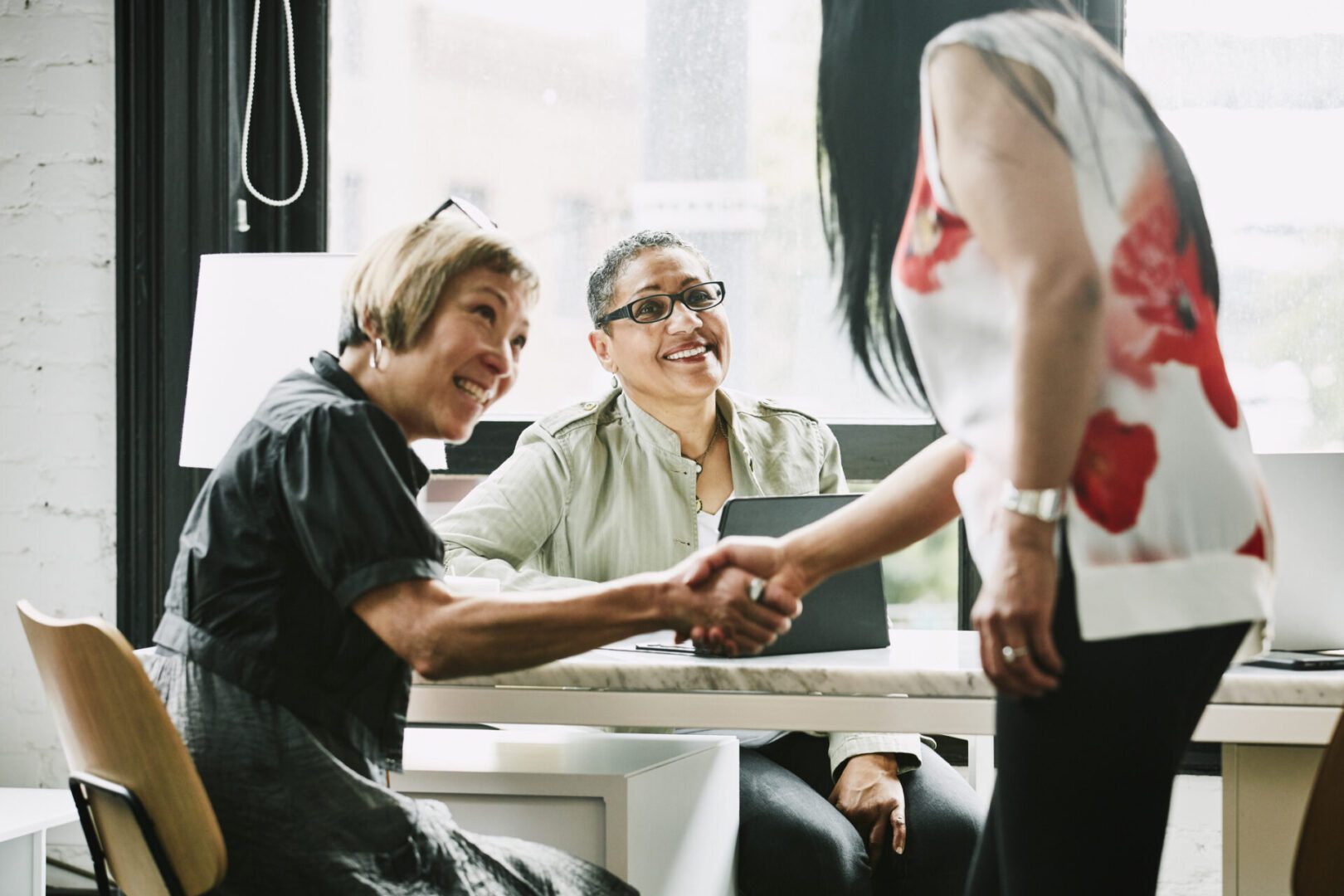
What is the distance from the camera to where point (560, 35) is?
2.71 metres

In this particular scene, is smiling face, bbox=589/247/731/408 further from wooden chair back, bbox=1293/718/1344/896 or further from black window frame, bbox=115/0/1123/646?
wooden chair back, bbox=1293/718/1344/896

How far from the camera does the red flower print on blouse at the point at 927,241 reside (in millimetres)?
895

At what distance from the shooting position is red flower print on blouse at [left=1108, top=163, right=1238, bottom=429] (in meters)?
0.83

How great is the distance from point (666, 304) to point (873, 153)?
74 centimetres

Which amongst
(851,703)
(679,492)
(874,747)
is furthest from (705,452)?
(851,703)

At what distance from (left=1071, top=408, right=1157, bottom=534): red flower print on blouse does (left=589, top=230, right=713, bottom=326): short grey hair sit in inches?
54.4

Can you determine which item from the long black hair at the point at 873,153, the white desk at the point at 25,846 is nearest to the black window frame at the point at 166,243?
the long black hair at the point at 873,153

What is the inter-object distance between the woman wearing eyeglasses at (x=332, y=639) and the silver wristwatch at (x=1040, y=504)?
0.45m

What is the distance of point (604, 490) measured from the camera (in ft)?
6.90

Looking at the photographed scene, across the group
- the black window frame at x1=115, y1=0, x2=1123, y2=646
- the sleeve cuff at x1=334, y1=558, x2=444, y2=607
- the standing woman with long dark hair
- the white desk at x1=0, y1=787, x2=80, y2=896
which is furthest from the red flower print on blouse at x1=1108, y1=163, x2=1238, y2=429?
the white desk at x1=0, y1=787, x2=80, y2=896

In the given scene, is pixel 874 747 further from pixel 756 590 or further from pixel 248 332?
pixel 248 332

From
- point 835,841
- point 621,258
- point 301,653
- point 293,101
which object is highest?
point 293,101

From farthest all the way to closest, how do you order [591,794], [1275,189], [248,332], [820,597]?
1. [1275,189]
2. [248,332]
3. [820,597]
4. [591,794]

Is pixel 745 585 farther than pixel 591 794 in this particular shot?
No
